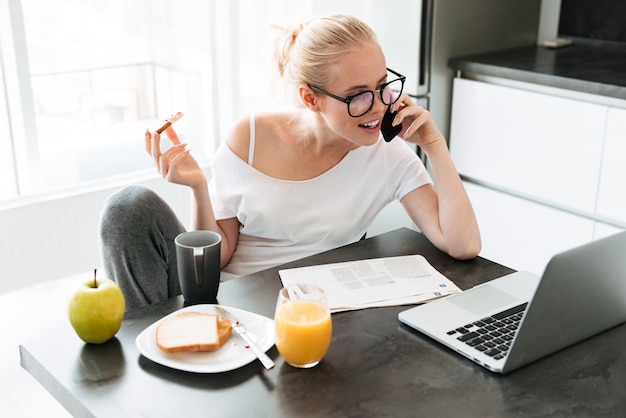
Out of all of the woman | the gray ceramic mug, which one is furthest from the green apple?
the woman

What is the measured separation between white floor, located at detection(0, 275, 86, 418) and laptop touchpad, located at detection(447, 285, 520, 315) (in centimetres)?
125

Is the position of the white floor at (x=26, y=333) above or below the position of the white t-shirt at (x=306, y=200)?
below

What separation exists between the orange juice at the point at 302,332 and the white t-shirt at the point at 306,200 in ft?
2.18

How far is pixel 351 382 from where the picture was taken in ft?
4.03

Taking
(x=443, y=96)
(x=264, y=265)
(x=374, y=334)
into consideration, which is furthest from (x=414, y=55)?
(x=374, y=334)

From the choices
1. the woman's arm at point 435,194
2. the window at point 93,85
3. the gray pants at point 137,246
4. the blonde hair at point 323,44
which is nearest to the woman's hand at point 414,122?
the woman's arm at point 435,194

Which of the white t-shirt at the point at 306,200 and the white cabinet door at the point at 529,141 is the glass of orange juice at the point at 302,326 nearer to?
the white t-shirt at the point at 306,200

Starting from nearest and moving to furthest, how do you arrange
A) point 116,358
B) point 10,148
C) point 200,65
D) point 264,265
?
point 116,358 < point 264,265 < point 10,148 < point 200,65

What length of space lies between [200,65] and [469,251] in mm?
2186

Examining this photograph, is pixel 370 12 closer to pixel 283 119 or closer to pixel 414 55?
pixel 414 55

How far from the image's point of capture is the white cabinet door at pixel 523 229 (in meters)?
2.84

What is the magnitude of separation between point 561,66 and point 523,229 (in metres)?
0.62

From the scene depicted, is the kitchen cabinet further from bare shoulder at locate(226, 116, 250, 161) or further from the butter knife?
the butter knife

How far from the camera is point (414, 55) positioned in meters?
3.06
